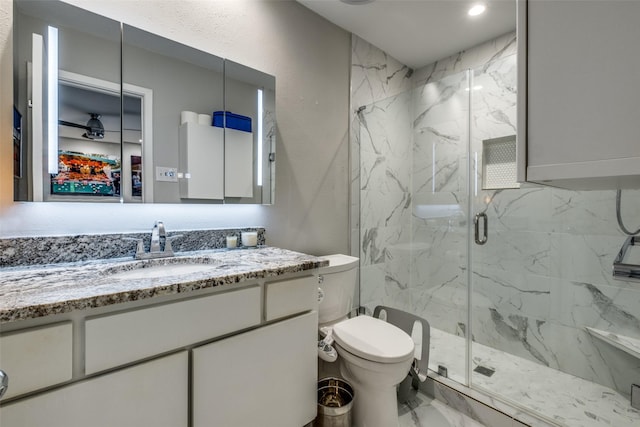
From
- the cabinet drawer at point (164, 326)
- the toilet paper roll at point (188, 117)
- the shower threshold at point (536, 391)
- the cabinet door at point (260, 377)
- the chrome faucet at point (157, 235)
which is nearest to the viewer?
the cabinet drawer at point (164, 326)

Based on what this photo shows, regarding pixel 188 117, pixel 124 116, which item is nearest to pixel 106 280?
pixel 124 116

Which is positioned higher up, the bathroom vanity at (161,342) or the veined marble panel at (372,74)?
the veined marble panel at (372,74)

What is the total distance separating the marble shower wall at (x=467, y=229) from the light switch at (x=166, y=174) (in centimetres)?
136

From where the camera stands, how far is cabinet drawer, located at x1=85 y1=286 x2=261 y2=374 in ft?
2.68

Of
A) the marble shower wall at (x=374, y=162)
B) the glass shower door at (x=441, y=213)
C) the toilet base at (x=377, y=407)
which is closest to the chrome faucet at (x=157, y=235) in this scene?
the toilet base at (x=377, y=407)

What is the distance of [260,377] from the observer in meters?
1.17

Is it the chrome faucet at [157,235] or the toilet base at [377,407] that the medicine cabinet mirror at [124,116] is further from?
the toilet base at [377,407]

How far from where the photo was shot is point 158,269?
1.30m

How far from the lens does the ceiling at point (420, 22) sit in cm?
196

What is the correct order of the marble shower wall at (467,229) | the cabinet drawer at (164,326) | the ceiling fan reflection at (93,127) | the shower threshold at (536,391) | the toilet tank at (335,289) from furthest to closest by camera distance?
the marble shower wall at (467,229) < the toilet tank at (335,289) < the shower threshold at (536,391) < the ceiling fan reflection at (93,127) < the cabinet drawer at (164,326)

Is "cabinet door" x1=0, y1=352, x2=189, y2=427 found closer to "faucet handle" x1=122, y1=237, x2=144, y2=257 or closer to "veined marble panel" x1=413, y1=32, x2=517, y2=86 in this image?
"faucet handle" x1=122, y1=237, x2=144, y2=257

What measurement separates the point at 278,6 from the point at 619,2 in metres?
1.90

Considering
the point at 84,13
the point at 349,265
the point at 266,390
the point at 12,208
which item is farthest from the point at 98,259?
the point at 349,265

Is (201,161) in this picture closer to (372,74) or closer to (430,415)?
(372,74)
